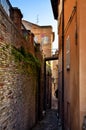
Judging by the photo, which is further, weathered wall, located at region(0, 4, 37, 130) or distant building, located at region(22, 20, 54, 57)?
distant building, located at region(22, 20, 54, 57)

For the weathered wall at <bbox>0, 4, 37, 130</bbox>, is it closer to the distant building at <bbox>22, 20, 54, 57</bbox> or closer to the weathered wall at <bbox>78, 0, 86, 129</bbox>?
the weathered wall at <bbox>78, 0, 86, 129</bbox>

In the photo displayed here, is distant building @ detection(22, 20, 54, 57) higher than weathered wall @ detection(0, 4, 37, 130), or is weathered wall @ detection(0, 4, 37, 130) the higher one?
distant building @ detection(22, 20, 54, 57)

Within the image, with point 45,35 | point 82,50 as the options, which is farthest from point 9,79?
point 45,35

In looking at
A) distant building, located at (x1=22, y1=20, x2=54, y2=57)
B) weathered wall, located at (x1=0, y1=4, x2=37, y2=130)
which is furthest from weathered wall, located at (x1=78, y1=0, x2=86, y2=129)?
distant building, located at (x1=22, y1=20, x2=54, y2=57)

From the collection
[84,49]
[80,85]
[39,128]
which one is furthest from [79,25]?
[39,128]

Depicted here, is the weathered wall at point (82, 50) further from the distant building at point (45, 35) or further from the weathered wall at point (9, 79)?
the distant building at point (45, 35)

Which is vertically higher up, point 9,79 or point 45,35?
point 45,35

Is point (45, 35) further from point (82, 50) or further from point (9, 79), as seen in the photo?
point (82, 50)

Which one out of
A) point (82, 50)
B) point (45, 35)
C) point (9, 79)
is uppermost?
point (45, 35)

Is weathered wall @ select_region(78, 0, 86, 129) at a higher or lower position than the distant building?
lower

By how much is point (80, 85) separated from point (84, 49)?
978 mm

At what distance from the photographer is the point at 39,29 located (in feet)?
135

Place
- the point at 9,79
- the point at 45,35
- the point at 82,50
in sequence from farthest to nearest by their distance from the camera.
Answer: the point at 45,35 < the point at 9,79 < the point at 82,50

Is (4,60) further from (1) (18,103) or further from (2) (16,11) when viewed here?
(2) (16,11)
